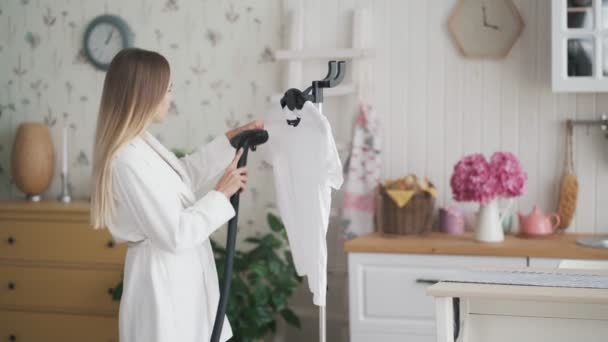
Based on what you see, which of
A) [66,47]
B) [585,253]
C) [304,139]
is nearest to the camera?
[304,139]

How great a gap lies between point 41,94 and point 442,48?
7.06 feet

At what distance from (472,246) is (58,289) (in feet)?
6.50

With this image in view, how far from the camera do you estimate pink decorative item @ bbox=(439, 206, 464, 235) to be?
3672mm

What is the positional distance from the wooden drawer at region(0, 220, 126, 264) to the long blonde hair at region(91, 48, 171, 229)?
1487mm

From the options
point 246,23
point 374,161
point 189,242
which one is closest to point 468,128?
point 374,161

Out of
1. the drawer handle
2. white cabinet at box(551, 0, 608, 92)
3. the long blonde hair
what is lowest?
the drawer handle

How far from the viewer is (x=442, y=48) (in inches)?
149

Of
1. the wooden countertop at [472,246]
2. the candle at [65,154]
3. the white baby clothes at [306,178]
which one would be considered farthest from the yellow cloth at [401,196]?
the candle at [65,154]

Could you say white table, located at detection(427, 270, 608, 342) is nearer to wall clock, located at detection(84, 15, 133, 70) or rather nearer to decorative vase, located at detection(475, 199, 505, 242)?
decorative vase, located at detection(475, 199, 505, 242)

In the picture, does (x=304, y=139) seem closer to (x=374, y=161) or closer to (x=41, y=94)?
(x=374, y=161)

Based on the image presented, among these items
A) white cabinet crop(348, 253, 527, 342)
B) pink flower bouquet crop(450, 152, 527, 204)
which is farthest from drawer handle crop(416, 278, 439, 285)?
pink flower bouquet crop(450, 152, 527, 204)

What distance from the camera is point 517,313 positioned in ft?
7.00

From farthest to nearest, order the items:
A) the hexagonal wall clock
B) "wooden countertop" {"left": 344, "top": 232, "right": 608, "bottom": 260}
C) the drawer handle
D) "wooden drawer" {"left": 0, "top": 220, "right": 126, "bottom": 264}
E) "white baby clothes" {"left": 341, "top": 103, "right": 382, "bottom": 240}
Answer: "wooden drawer" {"left": 0, "top": 220, "right": 126, "bottom": 264} → "white baby clothes" {"left": 341, "top": 103, "right": 382, "bottom": 240} → the hexagonal wall clock → the drawer handle → "wooden countertop" {"left": 344, "top": 232, "right": 608, "bottom": 260}

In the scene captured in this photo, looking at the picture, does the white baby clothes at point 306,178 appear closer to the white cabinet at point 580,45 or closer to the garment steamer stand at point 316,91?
the garment steamer stand at point 316,91
